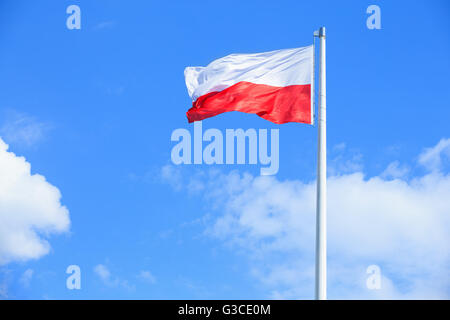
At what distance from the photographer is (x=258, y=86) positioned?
20.2 m

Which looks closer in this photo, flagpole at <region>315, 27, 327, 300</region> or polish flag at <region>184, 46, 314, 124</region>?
flagpole at <region>315, 27, 327, 300</region>

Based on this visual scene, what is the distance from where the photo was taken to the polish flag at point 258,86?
19.7m

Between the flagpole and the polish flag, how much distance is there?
0.78 m

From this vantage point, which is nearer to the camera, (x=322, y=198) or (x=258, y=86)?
(x=322, y=198)

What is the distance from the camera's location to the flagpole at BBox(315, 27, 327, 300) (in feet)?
52.9

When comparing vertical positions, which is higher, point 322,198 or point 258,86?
point 258,86

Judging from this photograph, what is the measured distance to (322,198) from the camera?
1711 centimetres

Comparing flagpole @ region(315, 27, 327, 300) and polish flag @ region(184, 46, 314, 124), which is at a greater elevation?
polish flag @ region(184, 46, 314, 124)

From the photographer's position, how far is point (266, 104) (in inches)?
783

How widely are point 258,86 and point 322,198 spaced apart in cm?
493
